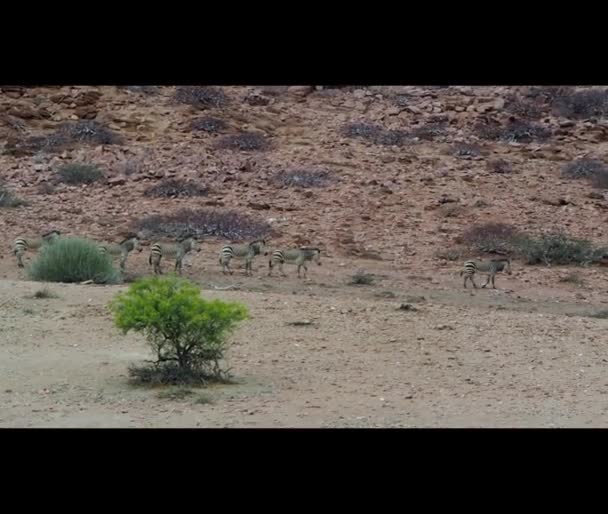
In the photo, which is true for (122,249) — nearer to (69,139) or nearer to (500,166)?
(69,139)

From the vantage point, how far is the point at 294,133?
106ft

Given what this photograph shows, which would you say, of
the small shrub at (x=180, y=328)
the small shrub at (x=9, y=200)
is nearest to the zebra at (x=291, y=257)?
the small shrub at (x=180, y=328)

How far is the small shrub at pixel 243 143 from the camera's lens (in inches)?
1198

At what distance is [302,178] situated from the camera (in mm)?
27906

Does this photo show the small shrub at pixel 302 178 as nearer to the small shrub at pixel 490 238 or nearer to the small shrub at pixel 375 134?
the small shrub at pixel 375 134

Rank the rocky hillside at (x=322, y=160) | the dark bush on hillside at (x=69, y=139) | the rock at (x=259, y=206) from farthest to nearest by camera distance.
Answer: the dark bush on hillside at (x=69, y=139) < the rock at (x=259, y=206) < the rocky hillside at (x=322, y=160)

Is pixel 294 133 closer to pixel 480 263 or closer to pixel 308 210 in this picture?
pixel 308 210

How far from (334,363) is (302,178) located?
1448cm

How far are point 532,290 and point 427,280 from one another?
1.97m

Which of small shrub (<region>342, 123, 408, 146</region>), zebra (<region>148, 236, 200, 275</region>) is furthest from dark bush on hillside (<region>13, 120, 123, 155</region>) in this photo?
zebra (<region>148, 236, 200, 275</region>)

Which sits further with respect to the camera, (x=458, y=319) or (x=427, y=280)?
(x=427, y=280)

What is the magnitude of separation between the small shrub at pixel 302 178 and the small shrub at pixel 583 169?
634 cm

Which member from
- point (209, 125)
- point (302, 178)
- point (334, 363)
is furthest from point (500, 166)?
point (334, 363)
